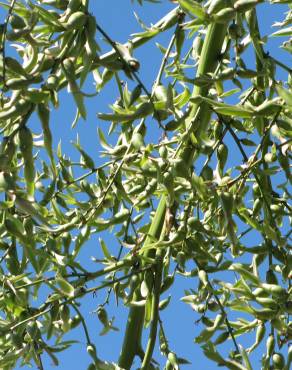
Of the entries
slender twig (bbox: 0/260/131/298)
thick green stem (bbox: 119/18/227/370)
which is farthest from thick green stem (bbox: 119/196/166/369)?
slender twig (bbox: 0/260/131/298)

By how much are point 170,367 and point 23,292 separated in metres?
0.25

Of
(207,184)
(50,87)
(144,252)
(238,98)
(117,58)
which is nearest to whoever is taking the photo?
(50,87)

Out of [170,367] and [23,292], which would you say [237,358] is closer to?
[170,367]

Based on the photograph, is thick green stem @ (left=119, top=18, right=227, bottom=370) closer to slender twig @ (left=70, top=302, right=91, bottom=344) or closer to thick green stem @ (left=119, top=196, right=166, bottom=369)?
thick green stem @ (left=119, top=196, right=166, bottom=369)

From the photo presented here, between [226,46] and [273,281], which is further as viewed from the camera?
[226,46]

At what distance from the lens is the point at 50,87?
3.24 ft

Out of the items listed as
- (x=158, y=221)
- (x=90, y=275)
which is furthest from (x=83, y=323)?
(x=158, y=221)

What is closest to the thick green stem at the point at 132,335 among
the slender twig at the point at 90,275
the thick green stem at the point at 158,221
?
the thick green stem at the point at 158,221

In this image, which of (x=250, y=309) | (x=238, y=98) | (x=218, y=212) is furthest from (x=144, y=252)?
(x=238, y=98)

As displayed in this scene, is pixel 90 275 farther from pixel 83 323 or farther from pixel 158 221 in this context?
pixel 158 221

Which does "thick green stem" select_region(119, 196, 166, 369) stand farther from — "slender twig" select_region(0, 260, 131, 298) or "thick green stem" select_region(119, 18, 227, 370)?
"slender twig" select_region(0, 260, 131, 298)

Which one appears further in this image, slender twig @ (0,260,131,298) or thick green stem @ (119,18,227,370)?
thick green stem @ (119,18,227,370)

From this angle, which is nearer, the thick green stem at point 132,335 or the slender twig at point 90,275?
the slender twig at point 90,275

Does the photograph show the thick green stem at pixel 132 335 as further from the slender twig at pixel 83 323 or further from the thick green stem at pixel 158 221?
the slender twig at pixel 83 323
